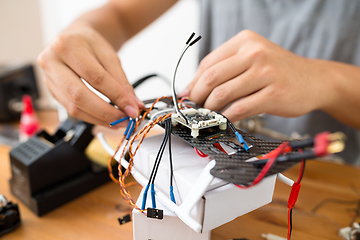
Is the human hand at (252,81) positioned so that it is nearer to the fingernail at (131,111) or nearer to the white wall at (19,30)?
the fingernail at (131,111)

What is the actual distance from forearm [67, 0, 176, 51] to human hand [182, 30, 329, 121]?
1.45 ft

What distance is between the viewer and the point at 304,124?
960 mm

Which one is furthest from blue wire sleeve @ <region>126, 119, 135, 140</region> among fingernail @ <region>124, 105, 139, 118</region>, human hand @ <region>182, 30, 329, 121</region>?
human hand @ <region>182, 30, 329, 121</region>

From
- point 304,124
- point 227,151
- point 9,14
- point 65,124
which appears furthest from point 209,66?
point 9,14

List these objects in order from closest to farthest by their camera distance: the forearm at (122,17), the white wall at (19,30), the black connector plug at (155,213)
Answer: the black connector plug at (155,213), the forearm at (122,17), the white wall at (19,30)

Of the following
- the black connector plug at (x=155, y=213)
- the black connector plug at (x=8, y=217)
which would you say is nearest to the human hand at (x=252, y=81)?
the black connector plug at (x=155, y=213)

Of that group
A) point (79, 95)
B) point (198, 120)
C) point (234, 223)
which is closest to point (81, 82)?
point (79, 95)

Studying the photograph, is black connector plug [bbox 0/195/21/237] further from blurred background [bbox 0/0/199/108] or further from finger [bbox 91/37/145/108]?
blurred background [bbox 0/0/199/108]

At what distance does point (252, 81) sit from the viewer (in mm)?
483

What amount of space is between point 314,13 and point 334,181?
A: 1.89 ft

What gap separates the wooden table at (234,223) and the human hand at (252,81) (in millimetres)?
154

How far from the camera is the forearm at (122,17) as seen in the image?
796 millimetres

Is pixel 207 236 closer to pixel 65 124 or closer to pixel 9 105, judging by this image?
pixel 65 124

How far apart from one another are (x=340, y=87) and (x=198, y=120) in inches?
17.5
